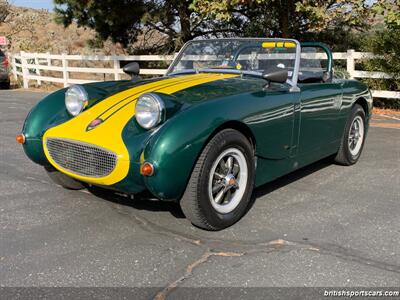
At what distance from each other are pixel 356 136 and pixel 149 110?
3.05m

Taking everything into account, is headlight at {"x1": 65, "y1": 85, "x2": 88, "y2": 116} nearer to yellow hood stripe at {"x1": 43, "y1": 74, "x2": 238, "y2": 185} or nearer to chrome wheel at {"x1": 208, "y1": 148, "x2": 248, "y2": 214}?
yellow hood stripe at {"x1": 43, "y1": 74, "x2": 238, "y2": 185}

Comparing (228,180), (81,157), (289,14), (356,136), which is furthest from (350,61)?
(81,157)

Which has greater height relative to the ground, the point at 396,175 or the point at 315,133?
the point at 315,133

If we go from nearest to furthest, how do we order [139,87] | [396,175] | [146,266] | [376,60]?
[146,266] → [139,87] → [396,175] → [376,60]

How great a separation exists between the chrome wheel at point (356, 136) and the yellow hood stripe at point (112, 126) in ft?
6.71

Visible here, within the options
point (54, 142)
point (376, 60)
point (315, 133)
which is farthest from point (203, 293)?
point (376, 60)

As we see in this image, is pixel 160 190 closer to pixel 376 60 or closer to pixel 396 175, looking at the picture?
pixel 396 175

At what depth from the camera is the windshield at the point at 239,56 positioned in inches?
175

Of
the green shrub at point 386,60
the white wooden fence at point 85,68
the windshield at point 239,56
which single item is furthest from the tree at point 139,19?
the windshield at point 239,56

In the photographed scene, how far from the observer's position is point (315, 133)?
14.2 ft

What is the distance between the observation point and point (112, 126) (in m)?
3.31

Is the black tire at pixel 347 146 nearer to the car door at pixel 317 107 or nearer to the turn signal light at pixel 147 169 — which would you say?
the car door at pixel 317 107

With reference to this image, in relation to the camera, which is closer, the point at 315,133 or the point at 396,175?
the point at 315,133

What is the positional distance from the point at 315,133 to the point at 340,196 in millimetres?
625
